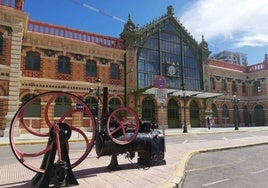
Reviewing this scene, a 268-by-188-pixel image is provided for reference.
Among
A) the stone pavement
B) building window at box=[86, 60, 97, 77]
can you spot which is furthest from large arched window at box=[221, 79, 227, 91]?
the stone pavement

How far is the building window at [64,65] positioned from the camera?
2555 centimetres

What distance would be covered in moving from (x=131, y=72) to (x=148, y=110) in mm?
5178

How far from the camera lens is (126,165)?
8.06 metres

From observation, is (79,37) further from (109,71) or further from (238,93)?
(238,93)

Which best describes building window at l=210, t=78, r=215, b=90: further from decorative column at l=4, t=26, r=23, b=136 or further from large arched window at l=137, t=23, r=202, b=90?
decorative column at l=4, t=26, r=23, b=136

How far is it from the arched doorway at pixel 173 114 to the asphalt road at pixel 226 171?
21.2 meters

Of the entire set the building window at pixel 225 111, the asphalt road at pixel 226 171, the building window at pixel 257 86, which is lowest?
the asphalt road at pixel 226 171

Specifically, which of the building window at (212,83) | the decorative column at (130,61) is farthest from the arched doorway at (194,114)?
the decorative column at (130,61)

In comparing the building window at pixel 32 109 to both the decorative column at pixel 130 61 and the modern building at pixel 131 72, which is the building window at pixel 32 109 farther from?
the decorative column at pixel 130 61

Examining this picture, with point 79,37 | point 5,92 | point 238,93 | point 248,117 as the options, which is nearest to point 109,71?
point 79,37

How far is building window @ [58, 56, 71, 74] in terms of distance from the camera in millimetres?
25547

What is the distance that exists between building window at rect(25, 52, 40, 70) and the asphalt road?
1888cm

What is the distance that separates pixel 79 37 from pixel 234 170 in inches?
891

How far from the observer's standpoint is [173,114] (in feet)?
107
